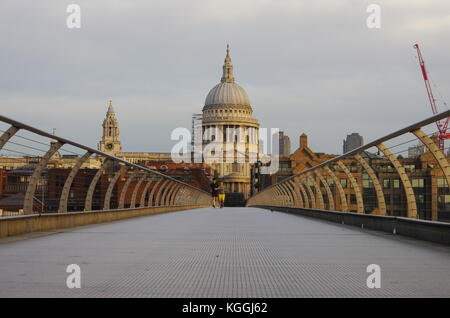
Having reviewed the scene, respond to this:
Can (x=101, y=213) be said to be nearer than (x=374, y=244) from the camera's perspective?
No

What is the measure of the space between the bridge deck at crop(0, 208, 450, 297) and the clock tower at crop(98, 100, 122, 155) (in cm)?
18287

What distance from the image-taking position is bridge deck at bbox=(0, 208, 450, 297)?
4484mm

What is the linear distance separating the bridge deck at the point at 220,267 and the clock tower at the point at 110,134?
182867mm

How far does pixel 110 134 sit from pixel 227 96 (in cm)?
3929

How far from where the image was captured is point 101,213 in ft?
47.1

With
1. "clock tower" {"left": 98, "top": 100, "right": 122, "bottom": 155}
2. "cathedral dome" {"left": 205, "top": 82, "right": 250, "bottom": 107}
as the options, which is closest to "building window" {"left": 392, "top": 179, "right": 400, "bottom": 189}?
"cathedral dome" {"left": 205, "top": 82, "right": 250, "bottom": 107}

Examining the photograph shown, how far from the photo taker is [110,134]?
19525 centimetres

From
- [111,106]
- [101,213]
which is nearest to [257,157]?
[111,106]

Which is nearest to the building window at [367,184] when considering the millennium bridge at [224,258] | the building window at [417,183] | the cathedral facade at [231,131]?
the millennium bridge at [224,258]

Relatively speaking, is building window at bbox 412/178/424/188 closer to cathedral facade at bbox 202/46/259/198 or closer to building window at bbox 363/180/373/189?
building window at bbox 363/180/373/189

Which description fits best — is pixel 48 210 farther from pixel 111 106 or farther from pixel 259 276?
pixel 111 106

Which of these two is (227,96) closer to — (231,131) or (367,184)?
(231,131)

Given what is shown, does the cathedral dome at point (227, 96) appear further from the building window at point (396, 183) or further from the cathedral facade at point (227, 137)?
the building window at point (396, 183)
